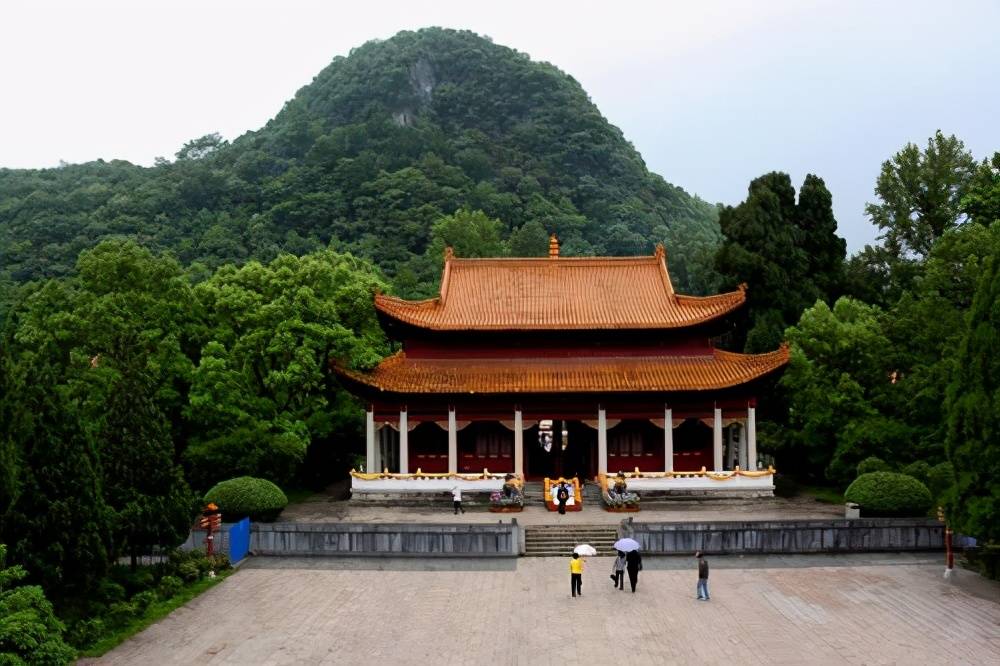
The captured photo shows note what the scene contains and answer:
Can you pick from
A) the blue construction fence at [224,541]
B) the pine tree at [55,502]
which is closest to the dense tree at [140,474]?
the pine tree at [55,502]

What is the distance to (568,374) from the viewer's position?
33281 millimetres

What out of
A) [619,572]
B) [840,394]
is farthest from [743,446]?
[619,572]

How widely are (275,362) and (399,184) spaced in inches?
2510

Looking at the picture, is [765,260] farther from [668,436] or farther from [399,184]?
[399,184]

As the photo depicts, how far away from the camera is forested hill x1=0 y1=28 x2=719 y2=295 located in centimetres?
8256

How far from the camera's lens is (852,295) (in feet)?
156

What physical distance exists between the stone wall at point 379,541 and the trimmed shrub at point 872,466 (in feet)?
40.0

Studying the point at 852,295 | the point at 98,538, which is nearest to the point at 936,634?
the point at 98,538

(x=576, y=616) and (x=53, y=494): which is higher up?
(x=53, y=494)

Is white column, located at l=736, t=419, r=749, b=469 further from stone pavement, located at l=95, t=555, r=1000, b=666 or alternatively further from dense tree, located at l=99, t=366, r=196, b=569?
dense tree, located at l=99, t=366, r=196, b=569

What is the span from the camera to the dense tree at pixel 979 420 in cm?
1897

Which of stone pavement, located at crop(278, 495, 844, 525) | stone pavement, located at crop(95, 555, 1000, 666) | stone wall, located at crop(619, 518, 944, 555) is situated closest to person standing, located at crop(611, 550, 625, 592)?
stone pavement, located at crop(95, 555, 1000, 666)

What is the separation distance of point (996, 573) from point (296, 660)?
15169 millimetres

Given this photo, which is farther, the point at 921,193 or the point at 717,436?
the point at 921,193
